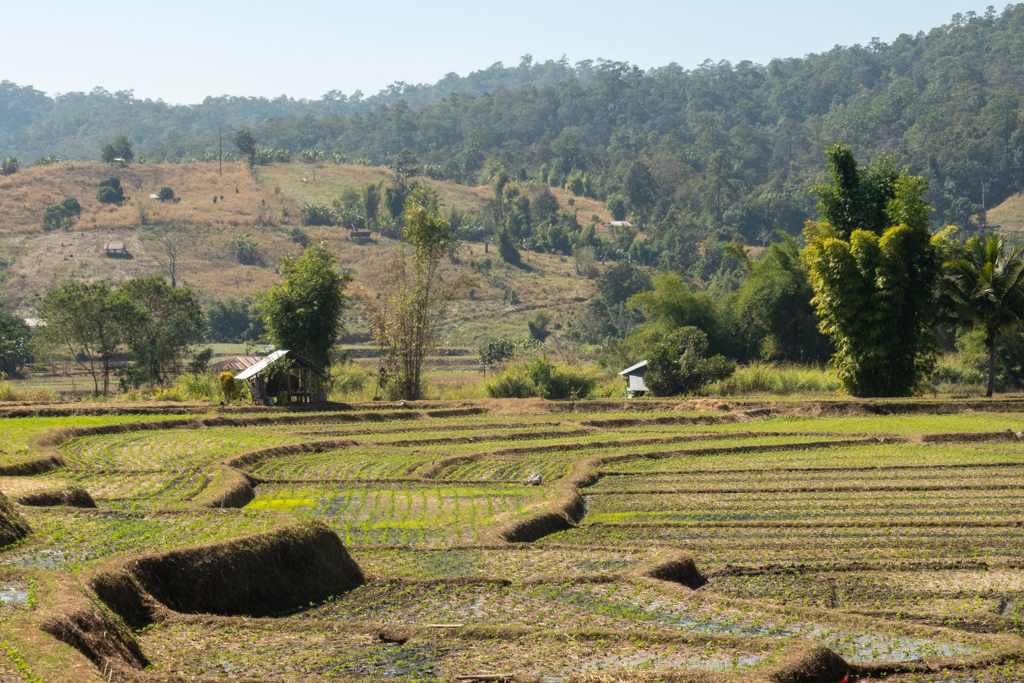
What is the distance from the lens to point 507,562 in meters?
12.6

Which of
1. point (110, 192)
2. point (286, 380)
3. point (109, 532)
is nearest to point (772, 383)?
point (286, 380)

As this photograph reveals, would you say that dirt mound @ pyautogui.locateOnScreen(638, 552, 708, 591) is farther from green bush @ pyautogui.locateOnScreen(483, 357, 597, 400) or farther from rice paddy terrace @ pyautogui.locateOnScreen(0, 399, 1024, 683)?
green bush @ pyautogui.locateOnScreen(483, 357, 597, 400)

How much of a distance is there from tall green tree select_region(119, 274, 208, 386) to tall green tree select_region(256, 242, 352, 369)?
289 inches

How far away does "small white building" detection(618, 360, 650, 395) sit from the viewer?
41.7 metres

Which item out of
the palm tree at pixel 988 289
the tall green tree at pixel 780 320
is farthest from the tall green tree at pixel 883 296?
the tall green tree at pixel 780 320

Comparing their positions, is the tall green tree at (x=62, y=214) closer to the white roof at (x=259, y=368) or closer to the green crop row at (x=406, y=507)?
the white roof at (x=259, y=368)

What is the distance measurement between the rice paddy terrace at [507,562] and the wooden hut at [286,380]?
10.1m

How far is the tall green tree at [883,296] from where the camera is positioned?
3475 centimetres

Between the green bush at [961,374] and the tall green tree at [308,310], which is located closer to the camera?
the tall green tree at [308,310]

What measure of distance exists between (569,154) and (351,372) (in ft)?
346

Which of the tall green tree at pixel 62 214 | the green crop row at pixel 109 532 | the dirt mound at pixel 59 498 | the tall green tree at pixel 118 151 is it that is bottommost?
the dirt mound at pixel 59 498

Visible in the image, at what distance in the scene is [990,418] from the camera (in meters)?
28.9

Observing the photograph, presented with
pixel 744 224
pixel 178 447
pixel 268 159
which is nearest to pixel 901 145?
pixel 744 224

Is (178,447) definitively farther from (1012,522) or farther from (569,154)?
(569,154)
